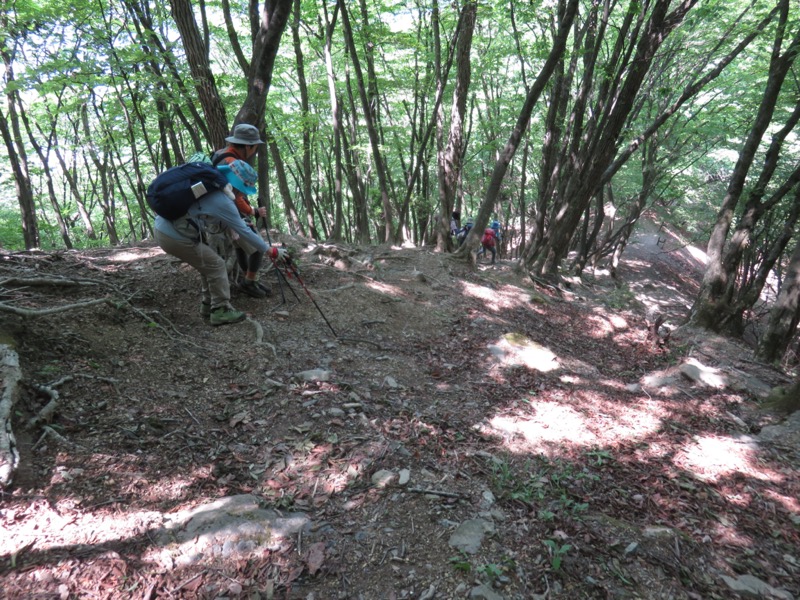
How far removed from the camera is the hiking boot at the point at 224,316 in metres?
5.10

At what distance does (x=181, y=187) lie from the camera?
4.27 metres

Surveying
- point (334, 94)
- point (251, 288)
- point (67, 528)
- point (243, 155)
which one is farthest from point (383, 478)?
point (334, 94)

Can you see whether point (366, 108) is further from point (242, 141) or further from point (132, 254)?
point (242, 141)

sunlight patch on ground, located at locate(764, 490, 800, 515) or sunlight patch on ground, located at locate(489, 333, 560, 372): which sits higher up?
sunlight patch on ground, located at locate(764, 490, 800, 515)

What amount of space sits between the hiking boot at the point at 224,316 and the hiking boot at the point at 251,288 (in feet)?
2.63

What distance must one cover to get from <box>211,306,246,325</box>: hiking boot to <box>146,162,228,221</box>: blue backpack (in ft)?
4.12

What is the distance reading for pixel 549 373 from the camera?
5.98m

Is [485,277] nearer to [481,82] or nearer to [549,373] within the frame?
[549,373]

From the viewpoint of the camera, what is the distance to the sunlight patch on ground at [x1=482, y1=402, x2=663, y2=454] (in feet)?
13.4

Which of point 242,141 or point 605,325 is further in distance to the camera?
point 605,325

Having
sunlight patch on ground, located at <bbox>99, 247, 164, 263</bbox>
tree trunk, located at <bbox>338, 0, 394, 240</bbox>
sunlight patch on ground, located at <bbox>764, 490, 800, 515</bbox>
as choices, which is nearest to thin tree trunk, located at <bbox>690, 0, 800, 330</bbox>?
sunlight patch on ground, located at <bbox>764, 490, 800, 515</bbox>

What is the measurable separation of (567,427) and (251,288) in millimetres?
4442

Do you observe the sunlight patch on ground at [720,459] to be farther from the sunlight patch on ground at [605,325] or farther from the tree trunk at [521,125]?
the tree trunk at [521,125]

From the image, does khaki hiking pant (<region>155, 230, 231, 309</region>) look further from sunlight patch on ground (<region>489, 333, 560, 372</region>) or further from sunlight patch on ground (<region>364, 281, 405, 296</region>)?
sunlight patch on ground (<region>489, 333, 560, 372</region>)
